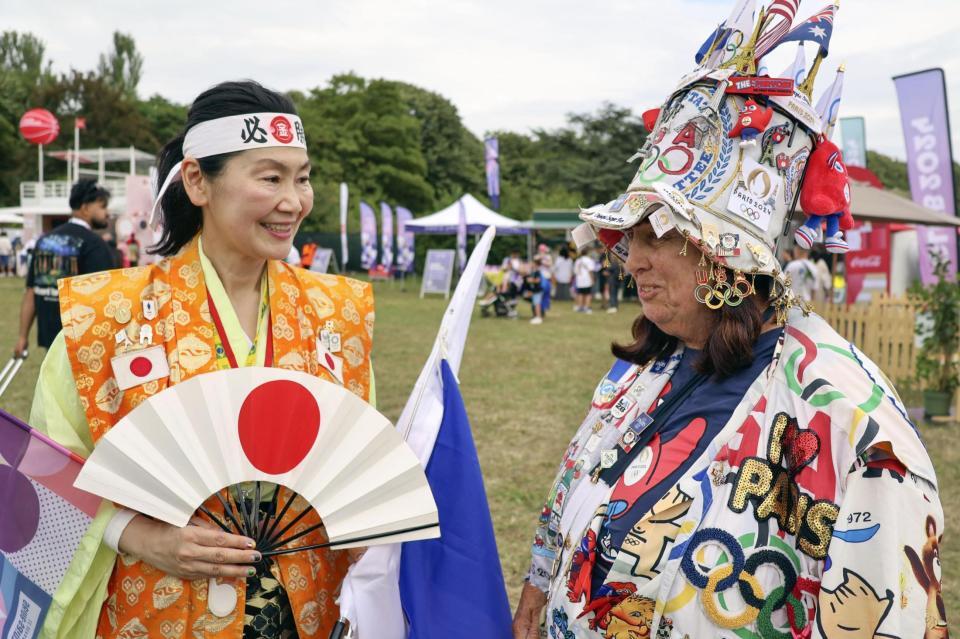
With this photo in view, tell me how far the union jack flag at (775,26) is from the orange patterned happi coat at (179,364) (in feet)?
4.00

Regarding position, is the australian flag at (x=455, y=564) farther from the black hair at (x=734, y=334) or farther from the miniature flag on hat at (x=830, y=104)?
the miniature flag on hat at (x=830, y=104)

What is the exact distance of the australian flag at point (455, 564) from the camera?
1.96 meters

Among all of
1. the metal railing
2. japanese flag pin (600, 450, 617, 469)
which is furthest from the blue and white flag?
the metal railing

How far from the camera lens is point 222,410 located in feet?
5.54

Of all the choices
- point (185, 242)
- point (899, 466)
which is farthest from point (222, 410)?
point (899, 466)

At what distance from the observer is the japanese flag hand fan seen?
5.46 ft

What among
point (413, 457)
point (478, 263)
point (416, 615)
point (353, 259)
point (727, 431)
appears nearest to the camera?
point (727, 431)

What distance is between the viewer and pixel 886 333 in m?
9.57

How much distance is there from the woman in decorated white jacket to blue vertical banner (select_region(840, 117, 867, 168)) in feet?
55.4

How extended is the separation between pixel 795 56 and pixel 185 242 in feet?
5.19

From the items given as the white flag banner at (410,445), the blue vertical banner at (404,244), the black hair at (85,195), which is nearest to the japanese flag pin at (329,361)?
the white flag banner at (410,445)

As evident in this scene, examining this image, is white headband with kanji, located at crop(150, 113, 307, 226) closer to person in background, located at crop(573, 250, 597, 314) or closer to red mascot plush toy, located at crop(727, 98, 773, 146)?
red mascot plush toy, located at crop(727, 98, 773, 146)

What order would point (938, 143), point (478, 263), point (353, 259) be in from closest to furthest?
point (478, 263), point (938, 143), point (353, 259)

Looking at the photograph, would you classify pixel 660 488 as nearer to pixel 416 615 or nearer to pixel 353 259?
pixel 416 615
